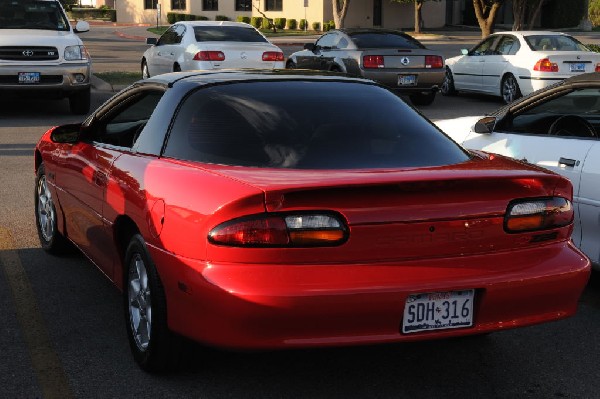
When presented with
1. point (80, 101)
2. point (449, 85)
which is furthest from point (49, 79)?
point (449, 85)

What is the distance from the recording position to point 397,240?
14.1 feet

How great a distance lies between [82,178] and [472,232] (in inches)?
104

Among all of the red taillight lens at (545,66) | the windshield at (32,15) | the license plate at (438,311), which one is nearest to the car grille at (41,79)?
the windshield at (32,15)

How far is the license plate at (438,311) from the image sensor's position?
14.1ft

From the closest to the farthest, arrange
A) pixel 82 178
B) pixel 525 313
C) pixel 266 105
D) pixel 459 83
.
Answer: pixel 525 313
pixel 266 105
pixel 82 178
pixel 459 83

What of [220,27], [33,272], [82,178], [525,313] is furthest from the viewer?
[220,27]

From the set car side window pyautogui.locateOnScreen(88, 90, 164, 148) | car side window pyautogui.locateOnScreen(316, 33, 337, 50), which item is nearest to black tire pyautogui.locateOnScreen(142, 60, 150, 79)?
car side window pyautogui.locateOnScreen(316, 33, 337, 50)

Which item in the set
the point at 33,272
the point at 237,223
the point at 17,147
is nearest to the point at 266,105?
the point at 237,223

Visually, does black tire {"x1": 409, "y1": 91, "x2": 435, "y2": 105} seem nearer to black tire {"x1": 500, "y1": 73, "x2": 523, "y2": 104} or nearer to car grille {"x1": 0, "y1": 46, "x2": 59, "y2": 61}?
black tire {"x1": 500, "y1": 73, "x2": 523, "y2": 104}

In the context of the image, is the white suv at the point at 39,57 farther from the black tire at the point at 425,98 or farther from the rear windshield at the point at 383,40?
the black tire at the point at 425,98

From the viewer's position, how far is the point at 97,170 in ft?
18.9

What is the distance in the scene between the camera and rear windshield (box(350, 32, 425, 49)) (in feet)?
62.5

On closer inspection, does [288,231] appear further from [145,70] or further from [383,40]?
[145,70]

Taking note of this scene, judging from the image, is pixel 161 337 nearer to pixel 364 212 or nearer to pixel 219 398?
pixel 219 398
